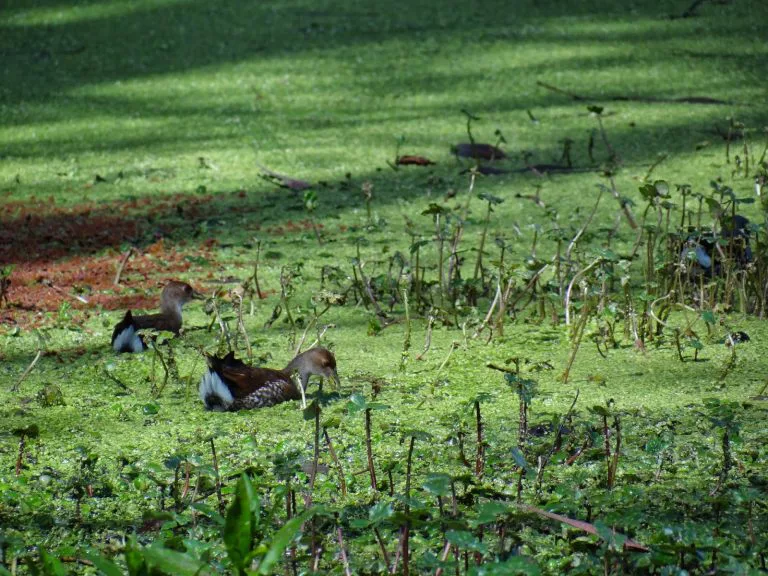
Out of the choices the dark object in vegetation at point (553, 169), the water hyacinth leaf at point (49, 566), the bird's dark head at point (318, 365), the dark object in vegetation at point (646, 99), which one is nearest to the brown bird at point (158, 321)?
the bird's dark head at point (318, 365)

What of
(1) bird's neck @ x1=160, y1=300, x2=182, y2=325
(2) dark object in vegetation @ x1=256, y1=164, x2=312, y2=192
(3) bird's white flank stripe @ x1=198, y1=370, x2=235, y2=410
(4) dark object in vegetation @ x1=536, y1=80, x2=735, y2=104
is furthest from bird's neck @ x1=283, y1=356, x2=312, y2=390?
(4) dark object in vegetation @ x1=536, y1=80, x2=735, y2=104

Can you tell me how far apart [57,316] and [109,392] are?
745 millimetres

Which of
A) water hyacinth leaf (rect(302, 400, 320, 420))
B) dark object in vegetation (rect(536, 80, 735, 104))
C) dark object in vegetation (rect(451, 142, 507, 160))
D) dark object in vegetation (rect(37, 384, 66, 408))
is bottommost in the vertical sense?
dark object in vegetation (rect(37, 384, 66, 408))

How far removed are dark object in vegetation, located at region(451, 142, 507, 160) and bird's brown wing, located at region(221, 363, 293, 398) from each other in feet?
7.77

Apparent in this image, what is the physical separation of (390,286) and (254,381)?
88 centimetres

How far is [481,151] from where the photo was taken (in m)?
4.83

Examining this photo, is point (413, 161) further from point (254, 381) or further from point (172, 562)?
point (172, 562)

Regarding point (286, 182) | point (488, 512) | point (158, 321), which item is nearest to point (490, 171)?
point (286, 182)

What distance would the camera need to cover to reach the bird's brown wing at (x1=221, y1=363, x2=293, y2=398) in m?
2.45

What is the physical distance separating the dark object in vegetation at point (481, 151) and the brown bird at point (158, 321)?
1.84 meters

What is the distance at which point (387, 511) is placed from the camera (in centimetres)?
163

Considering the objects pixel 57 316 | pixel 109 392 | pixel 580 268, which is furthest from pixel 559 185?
pixel 109 392

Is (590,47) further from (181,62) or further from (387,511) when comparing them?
(387,511)

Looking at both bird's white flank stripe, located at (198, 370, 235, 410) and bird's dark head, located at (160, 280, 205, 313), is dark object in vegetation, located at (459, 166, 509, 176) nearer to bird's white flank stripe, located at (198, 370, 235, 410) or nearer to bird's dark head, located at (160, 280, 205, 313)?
bird's dark head, located at (160, 280, 205, 313)
